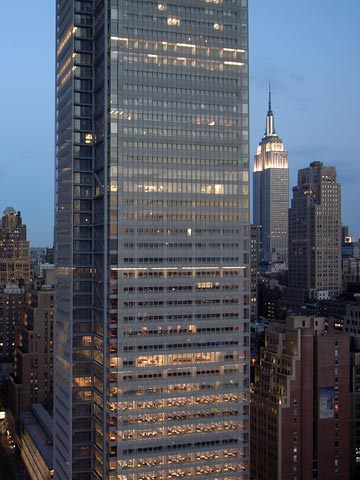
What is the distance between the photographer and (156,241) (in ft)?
463

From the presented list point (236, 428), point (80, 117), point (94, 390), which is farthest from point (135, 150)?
point (236, 428)

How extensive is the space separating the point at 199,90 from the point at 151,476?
74933 millimetres

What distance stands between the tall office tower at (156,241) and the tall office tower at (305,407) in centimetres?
1918

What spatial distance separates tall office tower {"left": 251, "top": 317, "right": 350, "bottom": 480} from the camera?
16188 centimetres

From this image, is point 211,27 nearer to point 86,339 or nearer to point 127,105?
point 127,105

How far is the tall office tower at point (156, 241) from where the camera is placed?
13888 cm

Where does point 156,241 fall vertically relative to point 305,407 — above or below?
above

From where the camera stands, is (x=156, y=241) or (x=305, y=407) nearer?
(x=156, y=241)

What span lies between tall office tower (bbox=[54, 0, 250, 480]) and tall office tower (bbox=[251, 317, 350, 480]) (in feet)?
62.9

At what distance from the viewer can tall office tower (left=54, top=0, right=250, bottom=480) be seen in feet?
456

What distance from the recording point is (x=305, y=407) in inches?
6417

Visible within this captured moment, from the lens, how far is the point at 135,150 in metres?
140

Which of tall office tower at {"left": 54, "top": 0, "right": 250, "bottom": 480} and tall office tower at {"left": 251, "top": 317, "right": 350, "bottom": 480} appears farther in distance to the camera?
tall office tower at {"left": 251, "top": 317, "right": 350, "bottom": 480}

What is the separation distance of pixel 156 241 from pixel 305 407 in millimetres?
53858
